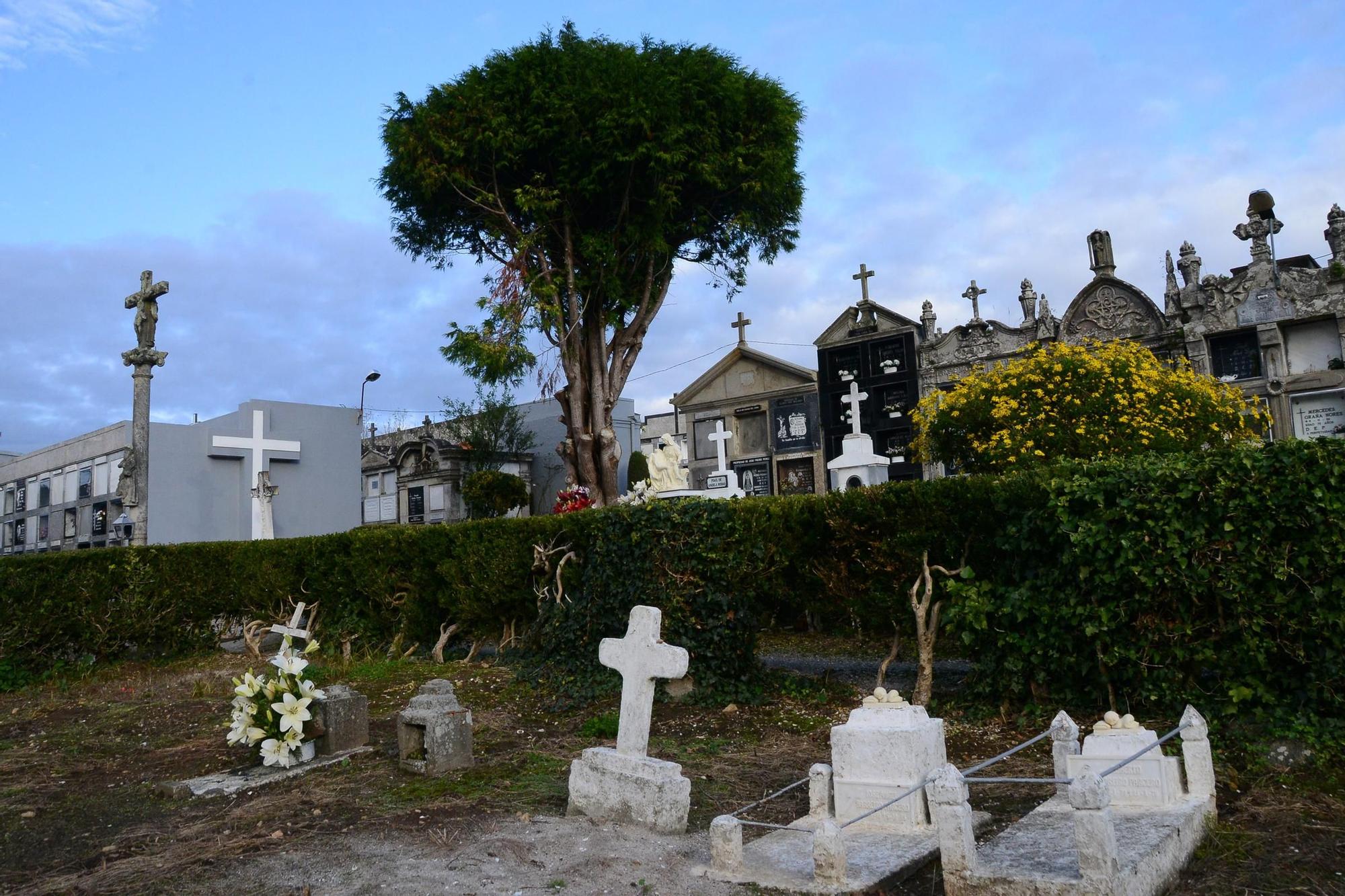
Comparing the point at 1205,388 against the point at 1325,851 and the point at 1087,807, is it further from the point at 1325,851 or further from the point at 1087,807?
the point at 1087,807

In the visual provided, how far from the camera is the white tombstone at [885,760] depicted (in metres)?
4.79

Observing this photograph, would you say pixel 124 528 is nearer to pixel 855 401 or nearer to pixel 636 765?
pixel 855 401

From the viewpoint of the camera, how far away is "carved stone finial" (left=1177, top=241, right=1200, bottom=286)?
23.5 meters

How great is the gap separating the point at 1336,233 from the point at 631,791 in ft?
79.5

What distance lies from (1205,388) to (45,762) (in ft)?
57.5

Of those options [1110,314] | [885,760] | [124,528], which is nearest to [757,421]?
[1110,314]

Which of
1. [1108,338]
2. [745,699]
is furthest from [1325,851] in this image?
[1108,338]

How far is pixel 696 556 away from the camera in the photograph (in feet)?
28.8

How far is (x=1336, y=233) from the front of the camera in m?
21.8

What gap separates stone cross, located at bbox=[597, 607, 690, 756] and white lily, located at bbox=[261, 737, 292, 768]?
2.62 m

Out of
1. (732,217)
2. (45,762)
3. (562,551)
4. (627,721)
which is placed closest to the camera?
(627,721)

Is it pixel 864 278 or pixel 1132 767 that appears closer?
pixel 1132 767

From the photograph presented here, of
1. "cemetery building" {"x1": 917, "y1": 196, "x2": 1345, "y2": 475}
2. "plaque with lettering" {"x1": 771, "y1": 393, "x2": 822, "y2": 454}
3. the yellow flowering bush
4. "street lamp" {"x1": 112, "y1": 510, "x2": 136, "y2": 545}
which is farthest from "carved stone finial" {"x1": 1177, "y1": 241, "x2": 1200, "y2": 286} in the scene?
"street lamp" {"x1": 112, "y1": 510, "x2": 136, "y2": 545}

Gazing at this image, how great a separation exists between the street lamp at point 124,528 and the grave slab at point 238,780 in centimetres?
1658
